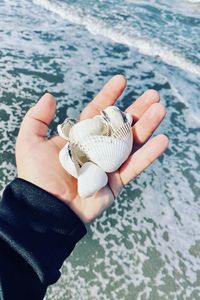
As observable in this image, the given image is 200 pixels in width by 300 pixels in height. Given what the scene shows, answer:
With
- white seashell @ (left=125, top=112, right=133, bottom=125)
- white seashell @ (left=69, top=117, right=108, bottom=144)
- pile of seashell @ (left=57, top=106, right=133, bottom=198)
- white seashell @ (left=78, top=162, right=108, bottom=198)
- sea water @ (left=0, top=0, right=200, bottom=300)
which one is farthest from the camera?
sea water @ (left=0, top=0, right=200, bottom=300)

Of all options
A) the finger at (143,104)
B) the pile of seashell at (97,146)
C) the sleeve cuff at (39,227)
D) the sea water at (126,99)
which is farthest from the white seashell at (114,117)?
the sea water at (126,99)

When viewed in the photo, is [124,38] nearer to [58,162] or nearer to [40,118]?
[40,118]

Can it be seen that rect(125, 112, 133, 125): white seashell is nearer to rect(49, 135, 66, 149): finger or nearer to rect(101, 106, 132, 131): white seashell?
rect(101, 106, 132, 131): white seashell

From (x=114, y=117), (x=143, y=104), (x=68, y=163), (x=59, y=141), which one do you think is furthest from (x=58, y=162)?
(x=143, y=104)

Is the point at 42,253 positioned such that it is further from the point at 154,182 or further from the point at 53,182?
the point at 154,182


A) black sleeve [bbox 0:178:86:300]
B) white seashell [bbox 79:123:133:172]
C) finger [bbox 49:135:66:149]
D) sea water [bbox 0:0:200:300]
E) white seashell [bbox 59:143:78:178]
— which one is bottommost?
sea water [bbox 0:0:200:300]

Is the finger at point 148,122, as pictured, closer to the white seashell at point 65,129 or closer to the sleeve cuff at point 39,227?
the white seashell at point 65,129

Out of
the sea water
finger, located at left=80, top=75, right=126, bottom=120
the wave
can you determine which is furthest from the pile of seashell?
the wave

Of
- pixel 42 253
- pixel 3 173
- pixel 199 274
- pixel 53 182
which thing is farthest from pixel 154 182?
pixel 42 253
